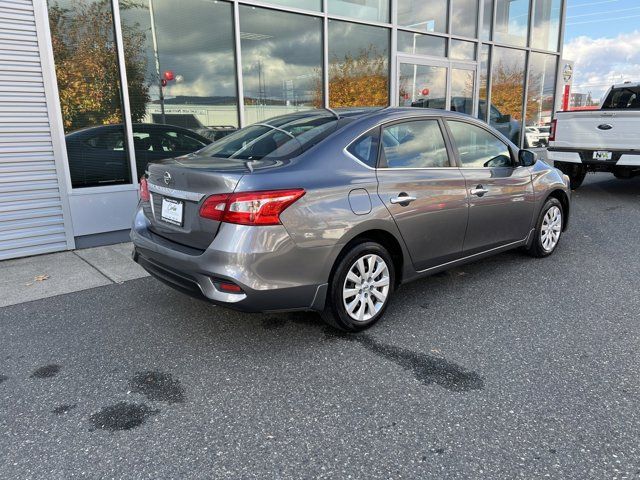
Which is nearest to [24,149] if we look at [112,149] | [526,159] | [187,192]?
[112,149]

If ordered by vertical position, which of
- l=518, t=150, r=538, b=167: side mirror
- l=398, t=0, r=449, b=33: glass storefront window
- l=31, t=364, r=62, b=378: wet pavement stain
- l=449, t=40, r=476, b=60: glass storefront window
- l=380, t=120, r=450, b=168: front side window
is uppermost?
l=398, t=0, r=449, b=33: glass storefront window

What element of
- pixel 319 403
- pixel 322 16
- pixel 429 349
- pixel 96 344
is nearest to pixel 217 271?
pixel 319 403

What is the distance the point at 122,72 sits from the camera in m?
6.00

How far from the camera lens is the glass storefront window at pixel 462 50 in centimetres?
1052

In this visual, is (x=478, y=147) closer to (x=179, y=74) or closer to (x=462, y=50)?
(x=179, y=74)

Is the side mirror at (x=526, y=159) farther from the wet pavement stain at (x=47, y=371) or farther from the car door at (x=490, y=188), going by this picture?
the wet pavement stain at (x=47, y=371)

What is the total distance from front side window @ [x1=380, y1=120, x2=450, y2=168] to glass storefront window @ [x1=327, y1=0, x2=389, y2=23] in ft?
17.0

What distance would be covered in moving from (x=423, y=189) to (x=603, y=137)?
637 centimetres

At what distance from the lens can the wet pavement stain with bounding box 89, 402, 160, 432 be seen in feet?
8.13

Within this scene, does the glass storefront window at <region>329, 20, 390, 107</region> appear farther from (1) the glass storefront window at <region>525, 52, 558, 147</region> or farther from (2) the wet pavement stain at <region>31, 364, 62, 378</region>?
(2) the wet pavement stain at <region>31, 364, 62, 378</region>

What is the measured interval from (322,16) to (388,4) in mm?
1769

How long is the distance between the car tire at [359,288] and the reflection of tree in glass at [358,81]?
18.0 ft

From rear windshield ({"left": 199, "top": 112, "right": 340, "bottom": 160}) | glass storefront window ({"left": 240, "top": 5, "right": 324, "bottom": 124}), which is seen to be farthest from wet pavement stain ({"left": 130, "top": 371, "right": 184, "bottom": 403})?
glass storefront window ({"left": 240, "top": 5, "right": 324, "bottom": 124})

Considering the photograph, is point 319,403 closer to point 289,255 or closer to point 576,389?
point 289,255
